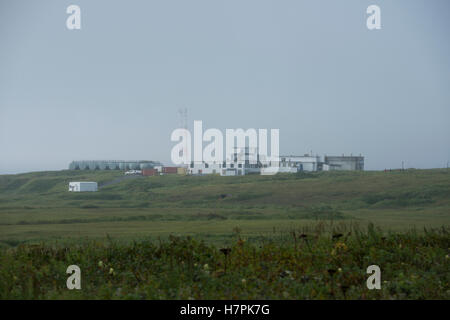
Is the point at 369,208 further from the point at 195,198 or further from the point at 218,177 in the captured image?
the point at 218,177

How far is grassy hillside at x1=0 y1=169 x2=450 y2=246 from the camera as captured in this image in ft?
40.3

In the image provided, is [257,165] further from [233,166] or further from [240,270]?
[240,270]

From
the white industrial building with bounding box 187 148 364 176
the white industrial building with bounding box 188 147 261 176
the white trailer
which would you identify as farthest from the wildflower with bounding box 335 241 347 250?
the white trailer

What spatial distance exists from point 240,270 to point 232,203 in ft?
46.2

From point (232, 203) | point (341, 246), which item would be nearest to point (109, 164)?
point (232, 203)

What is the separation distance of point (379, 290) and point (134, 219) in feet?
34.3

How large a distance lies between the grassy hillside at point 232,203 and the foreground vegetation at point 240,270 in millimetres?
4550

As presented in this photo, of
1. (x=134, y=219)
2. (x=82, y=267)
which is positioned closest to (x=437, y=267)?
(x=82, y=267)

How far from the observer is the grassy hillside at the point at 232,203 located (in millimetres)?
12297

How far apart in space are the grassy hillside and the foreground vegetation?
14.9 feet

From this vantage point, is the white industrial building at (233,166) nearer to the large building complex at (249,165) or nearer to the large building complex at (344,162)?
the large building complex at (249,165)

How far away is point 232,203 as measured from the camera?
1883 cm

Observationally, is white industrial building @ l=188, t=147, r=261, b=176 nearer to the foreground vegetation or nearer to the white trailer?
the white trailer

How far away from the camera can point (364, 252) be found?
5398 mm
